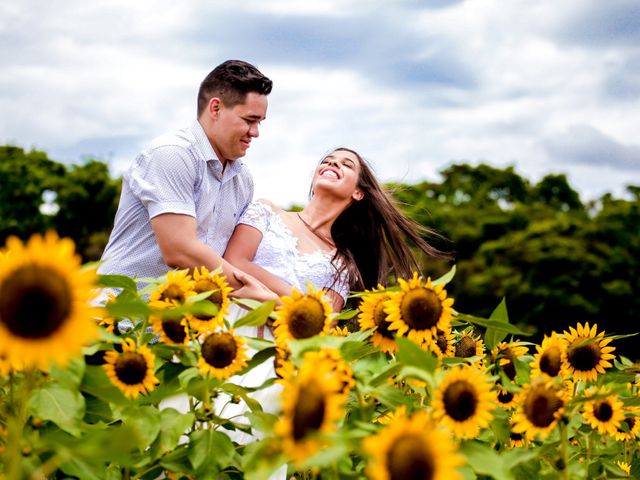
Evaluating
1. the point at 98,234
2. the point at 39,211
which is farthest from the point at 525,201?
the point at 39,211

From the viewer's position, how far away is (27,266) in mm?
1403

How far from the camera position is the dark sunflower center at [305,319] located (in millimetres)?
2225

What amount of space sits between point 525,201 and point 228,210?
117ft

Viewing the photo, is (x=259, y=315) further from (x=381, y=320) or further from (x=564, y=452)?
(x=564, y=452)

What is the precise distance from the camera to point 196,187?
184 inches

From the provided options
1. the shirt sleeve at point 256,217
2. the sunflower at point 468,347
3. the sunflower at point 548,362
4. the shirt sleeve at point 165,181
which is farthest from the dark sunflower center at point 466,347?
the shirt sleeve at point 256,217

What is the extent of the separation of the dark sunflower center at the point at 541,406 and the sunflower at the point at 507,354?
1.26 ft

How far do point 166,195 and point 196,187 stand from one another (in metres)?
0.30

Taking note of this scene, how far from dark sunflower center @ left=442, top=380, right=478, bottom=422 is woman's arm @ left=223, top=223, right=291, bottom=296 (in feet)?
10.7

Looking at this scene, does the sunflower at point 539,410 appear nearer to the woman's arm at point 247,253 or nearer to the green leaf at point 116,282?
the green leaf at point 116,282

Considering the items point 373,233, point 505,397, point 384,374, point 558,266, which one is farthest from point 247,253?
point 558,266

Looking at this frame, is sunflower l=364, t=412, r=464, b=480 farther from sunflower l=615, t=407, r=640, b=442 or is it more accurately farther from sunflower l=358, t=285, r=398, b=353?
sunflower l=615, t=407, r=640, b=442

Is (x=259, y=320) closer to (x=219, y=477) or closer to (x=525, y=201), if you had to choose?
(x=219, y=477)

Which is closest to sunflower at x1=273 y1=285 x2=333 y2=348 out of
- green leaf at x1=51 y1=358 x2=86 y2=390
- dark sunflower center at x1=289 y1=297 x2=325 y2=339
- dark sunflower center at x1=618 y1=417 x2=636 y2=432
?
dark sunflower center at x1=289 y1=297 x2=325 y2=339
